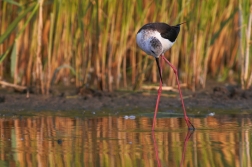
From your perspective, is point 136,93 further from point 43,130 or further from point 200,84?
point 43,130

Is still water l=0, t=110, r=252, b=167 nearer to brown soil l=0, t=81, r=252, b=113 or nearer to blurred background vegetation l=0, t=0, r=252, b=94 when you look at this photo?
brown soil l=0, t=81, r=252, b=113

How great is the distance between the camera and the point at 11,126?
6656mm

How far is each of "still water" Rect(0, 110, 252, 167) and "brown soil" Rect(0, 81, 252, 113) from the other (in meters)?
0.33

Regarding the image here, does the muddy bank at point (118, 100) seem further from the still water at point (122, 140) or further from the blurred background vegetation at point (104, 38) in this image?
the still water at point (122, 140)

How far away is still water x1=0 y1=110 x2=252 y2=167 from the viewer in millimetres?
4770

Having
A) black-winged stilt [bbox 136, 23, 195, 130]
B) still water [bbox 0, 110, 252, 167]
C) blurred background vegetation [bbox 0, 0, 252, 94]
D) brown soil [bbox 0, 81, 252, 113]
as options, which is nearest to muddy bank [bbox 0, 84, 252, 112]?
brown soil [bbox 0, 81, 252, 113]

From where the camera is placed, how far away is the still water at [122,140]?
15.6 ft

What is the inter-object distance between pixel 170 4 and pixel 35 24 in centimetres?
175

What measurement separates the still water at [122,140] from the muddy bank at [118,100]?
0.33 m

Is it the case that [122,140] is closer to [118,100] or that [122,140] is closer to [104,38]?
[118,100]

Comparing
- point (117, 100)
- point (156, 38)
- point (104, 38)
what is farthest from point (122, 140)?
point (104, 38)

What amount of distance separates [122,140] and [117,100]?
8.80 feet

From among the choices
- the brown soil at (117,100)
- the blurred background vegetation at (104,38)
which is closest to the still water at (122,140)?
the brown soil at (117,100)


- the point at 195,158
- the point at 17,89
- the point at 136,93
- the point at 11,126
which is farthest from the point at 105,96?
the point at 195,158
